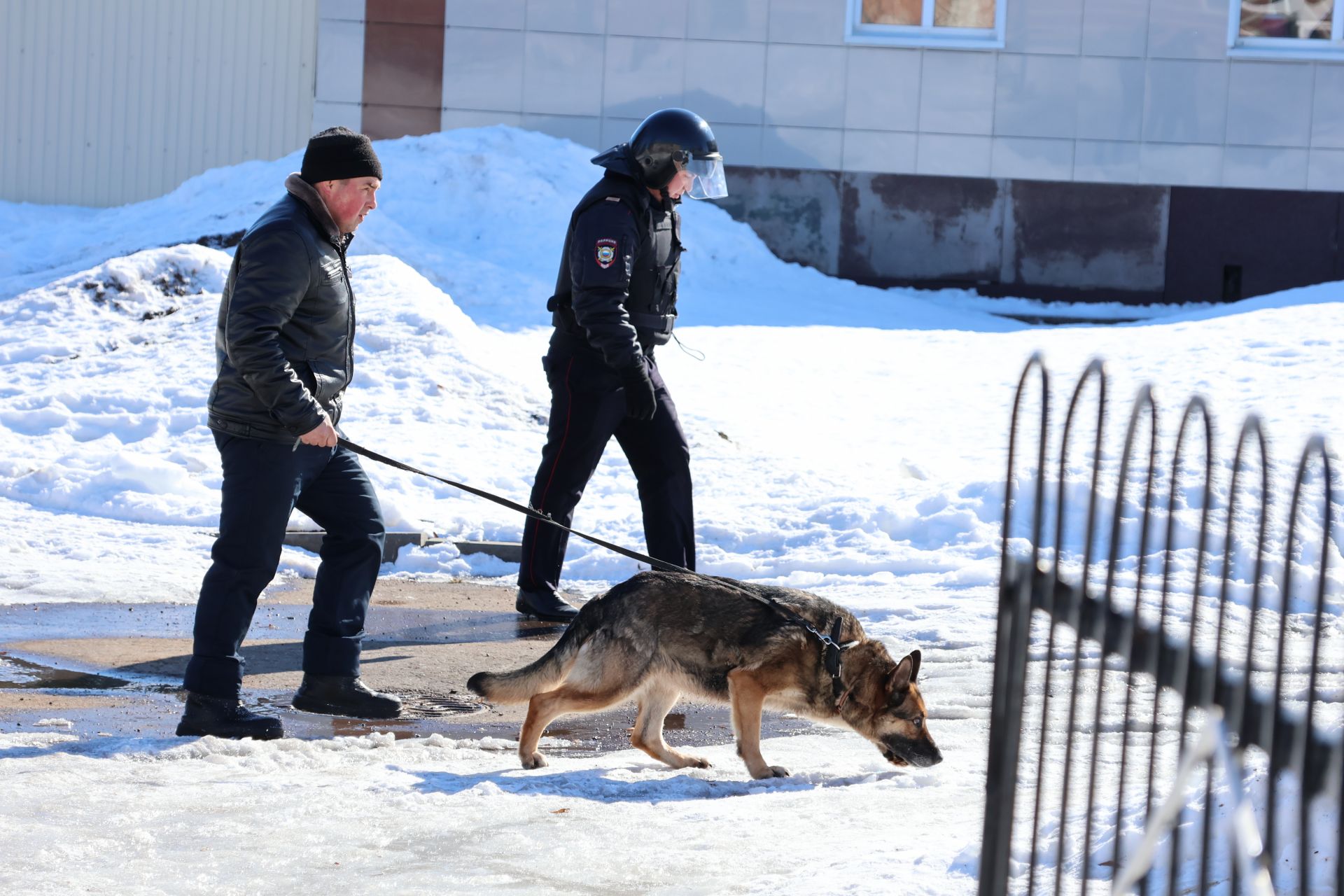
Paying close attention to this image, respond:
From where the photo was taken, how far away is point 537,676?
5.05m

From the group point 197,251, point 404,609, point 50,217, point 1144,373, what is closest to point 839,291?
point 1144,373

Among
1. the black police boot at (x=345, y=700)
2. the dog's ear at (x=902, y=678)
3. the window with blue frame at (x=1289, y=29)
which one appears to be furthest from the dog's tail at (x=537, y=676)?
the window with blue frame at (x=1289, y=29)

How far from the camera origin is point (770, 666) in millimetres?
4898

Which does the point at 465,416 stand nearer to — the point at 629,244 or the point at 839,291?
the point at 629,244

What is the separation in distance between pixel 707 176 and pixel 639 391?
1083mm

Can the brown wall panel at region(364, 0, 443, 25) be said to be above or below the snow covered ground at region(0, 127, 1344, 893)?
above

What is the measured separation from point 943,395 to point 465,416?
4.93m

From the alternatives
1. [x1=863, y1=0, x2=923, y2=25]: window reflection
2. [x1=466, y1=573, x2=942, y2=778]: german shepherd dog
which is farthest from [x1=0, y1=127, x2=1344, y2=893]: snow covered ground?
[x1=863, y1=0, x2=923, y2=25]: window reflection

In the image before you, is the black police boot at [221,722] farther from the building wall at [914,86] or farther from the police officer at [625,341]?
the building wall at [914,86]

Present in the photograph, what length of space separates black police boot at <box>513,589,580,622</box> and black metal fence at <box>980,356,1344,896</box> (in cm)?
220

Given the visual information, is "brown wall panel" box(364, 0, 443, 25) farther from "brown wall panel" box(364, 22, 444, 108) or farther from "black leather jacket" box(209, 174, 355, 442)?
"black leather jacket" box(209, 174, 355, 442)

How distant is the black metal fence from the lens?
199cm

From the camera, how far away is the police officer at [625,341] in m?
6.84

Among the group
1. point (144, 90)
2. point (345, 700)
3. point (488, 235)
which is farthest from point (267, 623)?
point (144, 90)
